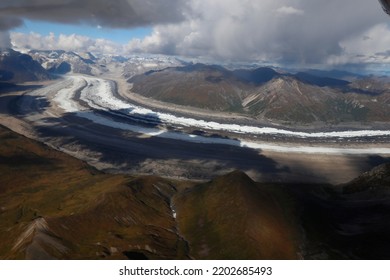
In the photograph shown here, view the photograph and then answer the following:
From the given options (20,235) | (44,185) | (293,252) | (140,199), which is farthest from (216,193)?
(44,185)

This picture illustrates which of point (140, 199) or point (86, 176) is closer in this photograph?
point (140, 199)

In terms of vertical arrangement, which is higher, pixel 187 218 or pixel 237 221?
pixel 237 221

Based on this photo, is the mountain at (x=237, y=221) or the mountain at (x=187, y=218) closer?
the mountain at (x=187, y=218)

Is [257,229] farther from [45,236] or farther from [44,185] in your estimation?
[44,185]

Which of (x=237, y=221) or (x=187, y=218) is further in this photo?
(x=187, y=218)

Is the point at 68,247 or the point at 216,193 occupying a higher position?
the point at 216,193

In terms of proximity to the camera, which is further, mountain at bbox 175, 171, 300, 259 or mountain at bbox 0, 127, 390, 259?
mountain at bbox 175, 171, 300, 259

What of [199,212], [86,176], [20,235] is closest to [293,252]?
[199,212]

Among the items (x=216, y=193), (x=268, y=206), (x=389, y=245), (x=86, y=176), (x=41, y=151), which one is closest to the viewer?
(x=389, y=245)

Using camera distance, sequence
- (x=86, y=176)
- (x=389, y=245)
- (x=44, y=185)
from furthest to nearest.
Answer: (x=86, y=176) < (x=44, y=185) < (x=389, y=245)
